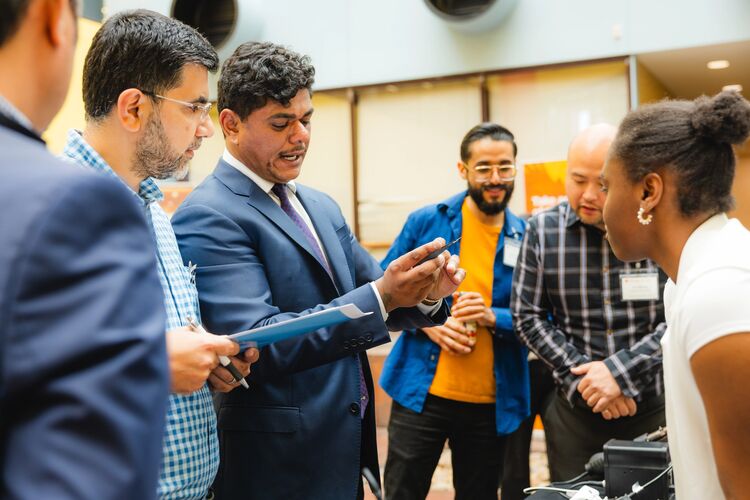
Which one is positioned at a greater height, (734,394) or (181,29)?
(181,29)

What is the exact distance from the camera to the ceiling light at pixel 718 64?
649 centimetres

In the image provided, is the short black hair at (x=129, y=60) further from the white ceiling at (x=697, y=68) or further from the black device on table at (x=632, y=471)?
the white ceiling at (x=697, y=68)

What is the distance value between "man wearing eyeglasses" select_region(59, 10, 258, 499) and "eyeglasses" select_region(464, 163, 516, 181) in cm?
197

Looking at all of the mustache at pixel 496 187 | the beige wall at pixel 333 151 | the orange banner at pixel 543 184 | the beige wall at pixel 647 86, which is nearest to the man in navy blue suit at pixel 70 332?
the mustache at pixel 496 187

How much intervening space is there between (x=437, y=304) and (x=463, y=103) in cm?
484

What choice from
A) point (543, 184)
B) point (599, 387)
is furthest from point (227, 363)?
point (543, 184)

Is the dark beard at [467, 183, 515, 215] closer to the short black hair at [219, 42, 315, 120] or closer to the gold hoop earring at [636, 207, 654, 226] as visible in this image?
the short black hair at [219, 42, 315, 120]

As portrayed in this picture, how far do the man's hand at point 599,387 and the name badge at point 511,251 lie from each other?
0.72 metres

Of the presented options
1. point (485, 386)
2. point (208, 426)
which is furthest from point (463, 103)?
point (208, 426)

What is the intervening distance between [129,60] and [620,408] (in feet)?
6.65

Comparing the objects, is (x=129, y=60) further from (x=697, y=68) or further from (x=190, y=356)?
(x=697, y=68)

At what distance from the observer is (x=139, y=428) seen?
685mm

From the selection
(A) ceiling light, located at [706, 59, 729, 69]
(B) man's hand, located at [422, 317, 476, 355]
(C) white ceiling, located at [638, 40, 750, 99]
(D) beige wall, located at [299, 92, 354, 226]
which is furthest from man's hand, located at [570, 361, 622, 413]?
(A) ceiling light, located at [706, 59, 729, 69]

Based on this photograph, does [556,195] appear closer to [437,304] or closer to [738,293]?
[437,304]
